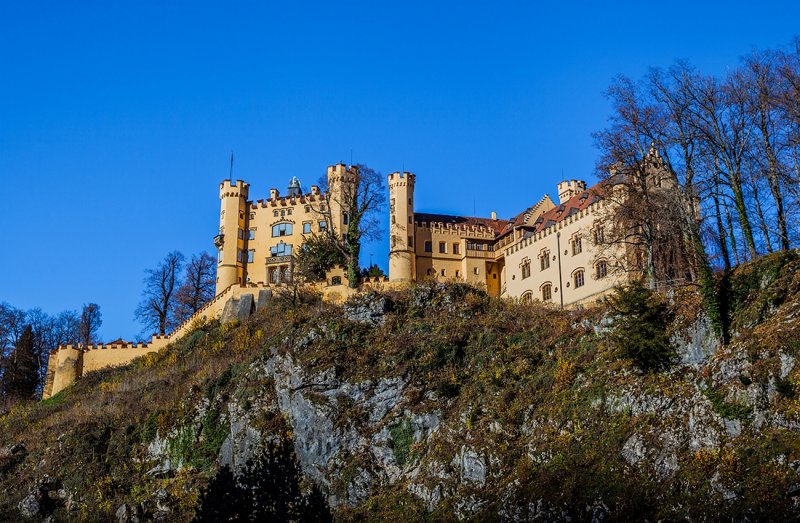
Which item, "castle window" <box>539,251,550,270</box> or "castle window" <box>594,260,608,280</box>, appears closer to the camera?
"castle window" <box>594,260,608,280</box>

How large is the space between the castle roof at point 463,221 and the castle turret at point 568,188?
4830 mm

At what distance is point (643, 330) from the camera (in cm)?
3412

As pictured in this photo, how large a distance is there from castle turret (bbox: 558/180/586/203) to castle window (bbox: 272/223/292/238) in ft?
69.0

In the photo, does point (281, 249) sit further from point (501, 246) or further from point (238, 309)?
point (501, 246)

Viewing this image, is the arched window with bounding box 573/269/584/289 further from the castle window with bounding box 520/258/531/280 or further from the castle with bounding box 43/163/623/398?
the castle window with bounding box 520/258/531/280

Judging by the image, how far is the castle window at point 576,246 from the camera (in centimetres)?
5629

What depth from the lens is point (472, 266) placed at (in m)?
67.1

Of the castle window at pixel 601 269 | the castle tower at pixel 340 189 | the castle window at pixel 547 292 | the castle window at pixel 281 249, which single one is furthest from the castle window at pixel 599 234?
the castle window at pixel 281 249

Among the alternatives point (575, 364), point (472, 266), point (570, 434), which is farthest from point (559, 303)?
point (570, 434)

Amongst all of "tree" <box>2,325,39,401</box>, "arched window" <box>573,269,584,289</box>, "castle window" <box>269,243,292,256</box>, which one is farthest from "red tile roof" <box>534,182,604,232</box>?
"tree" <box>2,325,39,401</box>

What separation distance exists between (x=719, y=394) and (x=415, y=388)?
15.6m

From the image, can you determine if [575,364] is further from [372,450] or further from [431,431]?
[372,450]

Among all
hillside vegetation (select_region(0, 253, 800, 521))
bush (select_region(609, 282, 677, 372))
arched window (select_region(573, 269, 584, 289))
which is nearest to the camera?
hillside vegetation (select_region(0, 253, 800, 521))

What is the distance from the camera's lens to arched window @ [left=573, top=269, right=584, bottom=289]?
5559 cm
